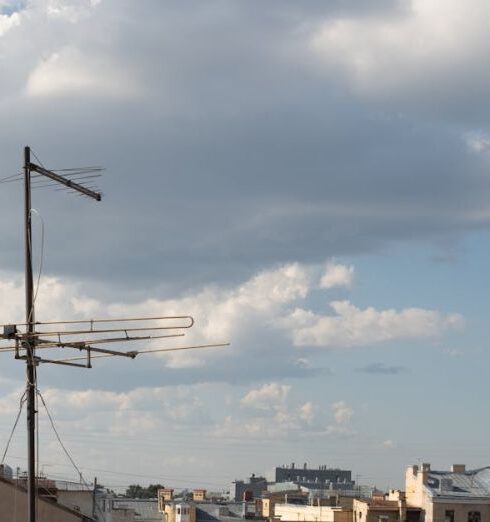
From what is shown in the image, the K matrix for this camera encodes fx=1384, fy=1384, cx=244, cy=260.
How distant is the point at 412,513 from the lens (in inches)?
5236

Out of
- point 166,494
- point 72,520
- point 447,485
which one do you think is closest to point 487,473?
point 447,485

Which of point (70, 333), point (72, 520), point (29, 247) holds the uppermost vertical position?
point (29, 247)

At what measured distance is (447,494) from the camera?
133125 mm

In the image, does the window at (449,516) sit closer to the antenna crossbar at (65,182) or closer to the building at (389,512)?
the building at (389,512)

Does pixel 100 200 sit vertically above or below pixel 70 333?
above

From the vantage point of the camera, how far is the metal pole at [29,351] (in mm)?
38969

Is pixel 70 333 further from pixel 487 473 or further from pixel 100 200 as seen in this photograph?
pixel 487 473

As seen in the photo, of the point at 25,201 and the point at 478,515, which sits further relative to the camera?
the point at 478,515

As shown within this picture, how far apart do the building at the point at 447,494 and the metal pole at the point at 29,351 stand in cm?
9590

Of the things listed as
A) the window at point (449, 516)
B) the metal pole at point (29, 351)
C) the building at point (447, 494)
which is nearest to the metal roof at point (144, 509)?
the building at point (447, 494)

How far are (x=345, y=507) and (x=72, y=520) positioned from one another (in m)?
89.1

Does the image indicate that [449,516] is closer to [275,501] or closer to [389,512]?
[389,512]

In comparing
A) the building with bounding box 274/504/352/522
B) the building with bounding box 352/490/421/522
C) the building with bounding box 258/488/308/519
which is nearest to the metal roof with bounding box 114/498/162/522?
the building with bounding box 274/504/352/522

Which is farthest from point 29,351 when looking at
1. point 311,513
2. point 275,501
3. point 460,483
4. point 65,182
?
point 275,501
